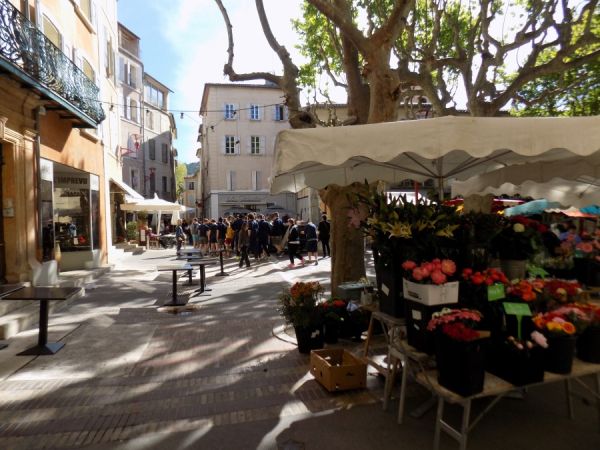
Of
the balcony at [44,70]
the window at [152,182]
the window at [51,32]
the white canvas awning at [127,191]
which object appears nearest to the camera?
the balcony at [44,70]

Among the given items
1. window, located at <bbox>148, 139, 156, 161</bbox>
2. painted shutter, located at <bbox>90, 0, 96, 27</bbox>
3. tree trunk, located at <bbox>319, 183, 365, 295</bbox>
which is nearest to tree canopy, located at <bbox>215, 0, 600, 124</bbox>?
tree trunk, located at <bbox>319, 183, 365, 295</bbox>

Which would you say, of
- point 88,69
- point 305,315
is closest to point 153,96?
point 88,69

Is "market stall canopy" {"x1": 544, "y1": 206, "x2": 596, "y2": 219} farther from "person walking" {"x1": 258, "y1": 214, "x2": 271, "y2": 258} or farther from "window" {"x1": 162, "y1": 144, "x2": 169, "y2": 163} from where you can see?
"window" {"x1": 162, "y1": 144, "x2": 169, "y2": 163}

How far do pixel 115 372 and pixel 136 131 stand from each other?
113ft

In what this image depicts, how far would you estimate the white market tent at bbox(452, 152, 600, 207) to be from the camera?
5.29 metres

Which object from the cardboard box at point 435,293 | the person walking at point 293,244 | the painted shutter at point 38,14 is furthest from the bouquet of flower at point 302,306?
the person walking at point 293,244

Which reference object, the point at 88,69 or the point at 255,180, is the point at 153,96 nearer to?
the point at 255,180

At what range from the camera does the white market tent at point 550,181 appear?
529 centimetres

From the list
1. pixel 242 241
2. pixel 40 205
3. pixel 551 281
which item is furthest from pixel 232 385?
pixel 242 241

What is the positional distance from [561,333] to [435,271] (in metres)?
0.93

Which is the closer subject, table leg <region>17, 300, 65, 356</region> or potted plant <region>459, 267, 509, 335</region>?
potted plant <region>459, 267, 509, 335</region>

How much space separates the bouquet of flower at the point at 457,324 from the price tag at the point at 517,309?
24cm

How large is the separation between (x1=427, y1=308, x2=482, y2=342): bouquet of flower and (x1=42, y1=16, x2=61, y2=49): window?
11093mm

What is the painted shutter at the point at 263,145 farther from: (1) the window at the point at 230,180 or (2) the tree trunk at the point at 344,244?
(2) the tree trunk at the point at 344,244
